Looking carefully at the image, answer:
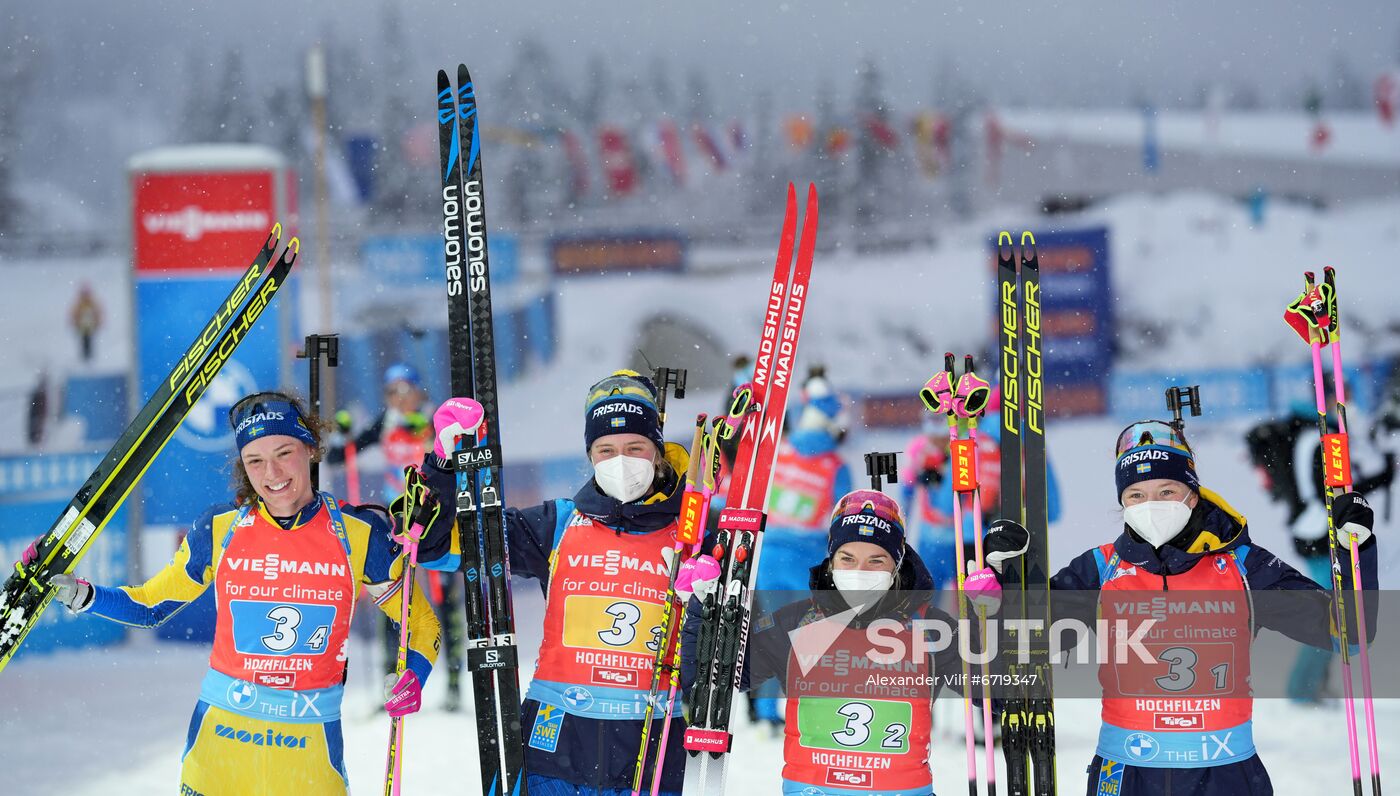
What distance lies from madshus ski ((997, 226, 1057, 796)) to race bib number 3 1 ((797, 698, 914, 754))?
39 centimetres

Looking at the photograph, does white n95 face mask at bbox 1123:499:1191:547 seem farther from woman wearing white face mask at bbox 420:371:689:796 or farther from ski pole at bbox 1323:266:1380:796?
woman wearing white face mask at bbox 420:371:689:796

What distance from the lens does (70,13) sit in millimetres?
24406

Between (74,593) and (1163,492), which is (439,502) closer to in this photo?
(74,593)

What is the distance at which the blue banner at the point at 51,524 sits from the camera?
8367 millimetres

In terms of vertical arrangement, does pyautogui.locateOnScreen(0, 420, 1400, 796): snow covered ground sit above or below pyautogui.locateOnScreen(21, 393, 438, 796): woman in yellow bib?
below

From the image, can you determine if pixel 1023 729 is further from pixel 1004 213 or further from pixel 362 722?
pixel 1004 213

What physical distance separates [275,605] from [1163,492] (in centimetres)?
216

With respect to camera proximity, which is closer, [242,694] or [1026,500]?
[242,694]

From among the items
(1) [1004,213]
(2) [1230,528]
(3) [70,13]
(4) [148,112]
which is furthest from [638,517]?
(3) [70,13]

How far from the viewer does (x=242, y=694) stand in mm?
3225

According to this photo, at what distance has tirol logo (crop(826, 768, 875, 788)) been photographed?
324 cm

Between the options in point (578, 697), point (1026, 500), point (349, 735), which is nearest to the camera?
point (578, 697)

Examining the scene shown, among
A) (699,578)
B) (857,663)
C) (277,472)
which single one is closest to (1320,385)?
(857,663)

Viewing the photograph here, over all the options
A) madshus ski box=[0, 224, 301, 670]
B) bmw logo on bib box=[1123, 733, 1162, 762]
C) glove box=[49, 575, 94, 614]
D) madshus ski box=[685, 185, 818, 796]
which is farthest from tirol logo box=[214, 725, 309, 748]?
bmw logo on bib box=[1123, 733, 1162, 762]
